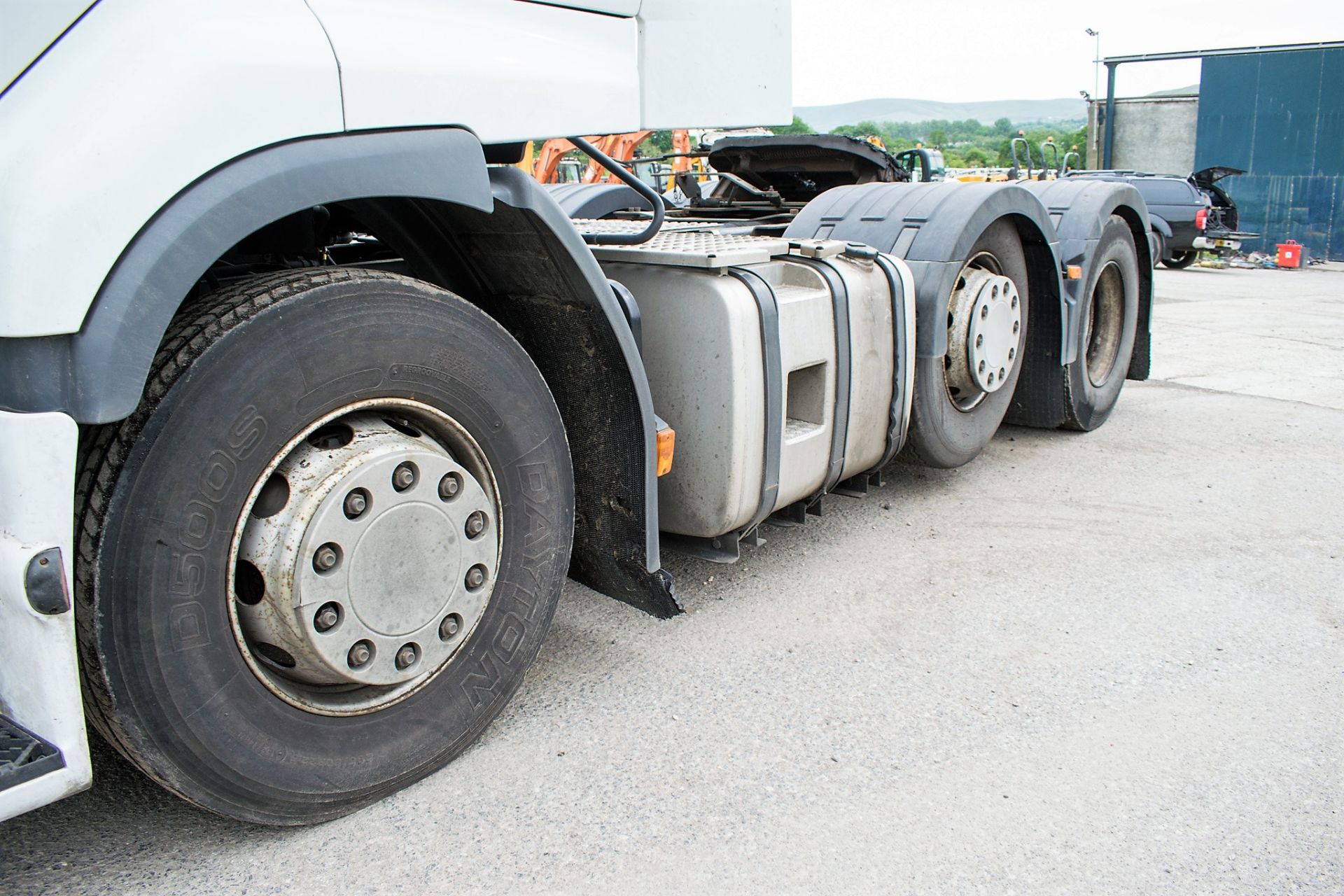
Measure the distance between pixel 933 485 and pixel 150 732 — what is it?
3561 mm

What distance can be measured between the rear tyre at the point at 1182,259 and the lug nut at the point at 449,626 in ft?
58.8

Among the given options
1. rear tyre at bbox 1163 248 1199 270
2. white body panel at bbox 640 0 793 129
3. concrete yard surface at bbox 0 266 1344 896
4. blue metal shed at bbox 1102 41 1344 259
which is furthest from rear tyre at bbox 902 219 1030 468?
blue metal shed at bbox 1102 41 1344 259

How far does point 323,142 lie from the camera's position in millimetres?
2031

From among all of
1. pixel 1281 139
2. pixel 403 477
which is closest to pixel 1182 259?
pixel 1281 139

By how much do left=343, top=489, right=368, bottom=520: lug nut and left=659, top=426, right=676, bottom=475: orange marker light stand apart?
95 cm

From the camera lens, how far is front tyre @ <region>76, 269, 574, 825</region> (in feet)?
6.36

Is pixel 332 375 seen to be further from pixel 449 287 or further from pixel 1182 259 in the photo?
pixel 1182 259

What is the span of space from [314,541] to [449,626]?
16.3 inches

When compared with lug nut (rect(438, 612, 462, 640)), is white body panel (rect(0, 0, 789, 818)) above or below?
above

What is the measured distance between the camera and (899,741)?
2760mm

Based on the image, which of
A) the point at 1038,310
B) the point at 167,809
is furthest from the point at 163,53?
the point at 1038,310

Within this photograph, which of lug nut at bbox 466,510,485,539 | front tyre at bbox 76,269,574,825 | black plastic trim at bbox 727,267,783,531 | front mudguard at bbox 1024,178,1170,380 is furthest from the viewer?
front mudguard at bbox 1024,178,1170,380

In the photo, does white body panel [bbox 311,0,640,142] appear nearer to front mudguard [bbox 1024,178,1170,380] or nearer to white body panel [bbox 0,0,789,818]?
white body panel [bbox 0,0,789,818]

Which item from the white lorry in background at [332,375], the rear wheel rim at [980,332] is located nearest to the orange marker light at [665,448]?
the white lorry in background at [332,375]
